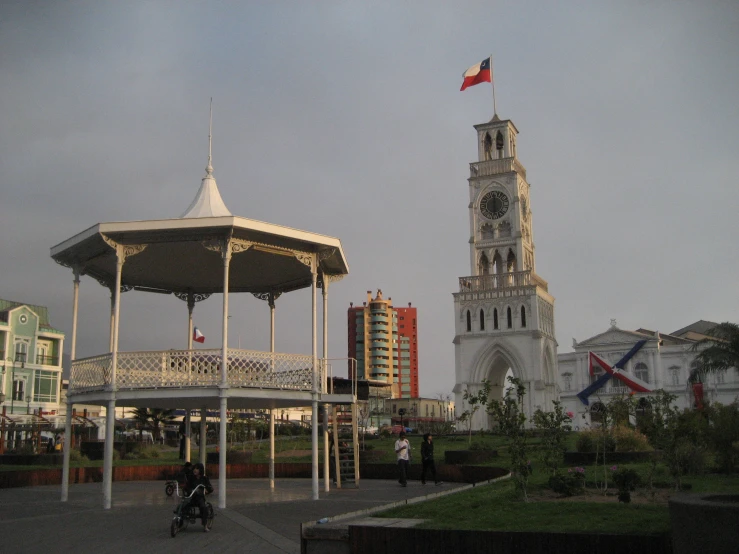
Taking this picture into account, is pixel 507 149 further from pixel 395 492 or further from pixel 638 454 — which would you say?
pixel 395 492

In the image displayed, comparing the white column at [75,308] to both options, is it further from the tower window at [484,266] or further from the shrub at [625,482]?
the tower window at [484,266]

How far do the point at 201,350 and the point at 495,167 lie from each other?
63139 millimetres

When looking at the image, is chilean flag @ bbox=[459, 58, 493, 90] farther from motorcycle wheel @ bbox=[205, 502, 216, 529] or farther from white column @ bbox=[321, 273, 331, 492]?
motorcycle wheel @ bbox=[205, 502, 216, 529]

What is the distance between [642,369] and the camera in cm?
8119

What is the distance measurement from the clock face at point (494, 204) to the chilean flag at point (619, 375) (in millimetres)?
19692

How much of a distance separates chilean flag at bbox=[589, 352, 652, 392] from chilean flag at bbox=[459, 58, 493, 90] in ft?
120

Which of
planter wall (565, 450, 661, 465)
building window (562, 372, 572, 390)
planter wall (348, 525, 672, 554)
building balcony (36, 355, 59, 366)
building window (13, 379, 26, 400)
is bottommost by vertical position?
planter wall (348, 525, 672, 554)

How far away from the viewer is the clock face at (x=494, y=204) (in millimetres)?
76562

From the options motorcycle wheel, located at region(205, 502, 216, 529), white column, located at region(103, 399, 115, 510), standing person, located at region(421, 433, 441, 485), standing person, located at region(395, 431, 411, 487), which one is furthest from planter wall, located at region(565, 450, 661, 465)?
white column, located at region(103, 399, 115, 510)

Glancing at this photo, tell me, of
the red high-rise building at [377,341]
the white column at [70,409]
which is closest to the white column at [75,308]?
the white column at [70,409]

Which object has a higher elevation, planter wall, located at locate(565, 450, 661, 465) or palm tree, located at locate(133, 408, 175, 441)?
palm tree, located at locate(133, 408, 175, 441)

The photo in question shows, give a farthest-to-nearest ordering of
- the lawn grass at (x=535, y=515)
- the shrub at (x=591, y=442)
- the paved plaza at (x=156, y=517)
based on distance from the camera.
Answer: the shrub at (x=591, y=442) → the paved plaza at (x=156, y=517) → the lawn grass at (x=535, y=515)

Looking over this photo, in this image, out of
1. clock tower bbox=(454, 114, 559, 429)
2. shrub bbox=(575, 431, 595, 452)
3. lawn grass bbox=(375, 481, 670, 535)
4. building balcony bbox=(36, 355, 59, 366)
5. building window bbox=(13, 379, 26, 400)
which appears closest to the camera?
lawn grass bbox=(375, 481, 670, 535)

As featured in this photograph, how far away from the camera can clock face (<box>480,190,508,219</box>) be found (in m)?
76.6
